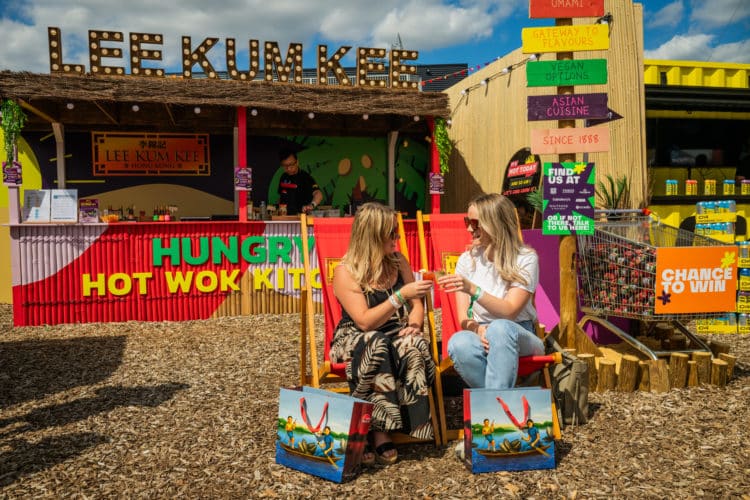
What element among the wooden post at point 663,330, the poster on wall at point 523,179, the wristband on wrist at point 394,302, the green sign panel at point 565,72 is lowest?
the wooden post at point 663,330

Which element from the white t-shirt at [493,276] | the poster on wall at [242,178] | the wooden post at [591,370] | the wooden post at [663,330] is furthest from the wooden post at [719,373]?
the poster on wall at [242,178]

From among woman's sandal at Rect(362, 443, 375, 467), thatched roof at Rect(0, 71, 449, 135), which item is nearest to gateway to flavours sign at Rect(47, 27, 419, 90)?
thatched roof at Rect(0, 71, 449, 135)

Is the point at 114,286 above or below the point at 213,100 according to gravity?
below

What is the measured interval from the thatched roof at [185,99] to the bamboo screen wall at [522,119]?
108cm

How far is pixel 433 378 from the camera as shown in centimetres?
316

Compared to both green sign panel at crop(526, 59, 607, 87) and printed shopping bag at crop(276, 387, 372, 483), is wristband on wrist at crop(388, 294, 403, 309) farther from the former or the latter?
green sign panel at crop(526, 59, 607, 87)

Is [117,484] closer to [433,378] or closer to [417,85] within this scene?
[433,378]

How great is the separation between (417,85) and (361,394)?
21.9 feet

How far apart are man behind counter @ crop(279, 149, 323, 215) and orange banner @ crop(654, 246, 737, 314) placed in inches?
291

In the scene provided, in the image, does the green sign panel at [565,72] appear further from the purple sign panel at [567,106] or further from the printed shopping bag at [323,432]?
the printed shopping bag at [323,432]

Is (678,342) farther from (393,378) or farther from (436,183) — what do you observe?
(436,183)

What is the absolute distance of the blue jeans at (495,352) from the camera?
304 centimetres

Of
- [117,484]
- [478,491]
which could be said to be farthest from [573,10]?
[117,484]

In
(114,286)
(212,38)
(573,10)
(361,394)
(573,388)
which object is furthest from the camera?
(212,38)
